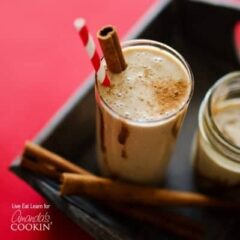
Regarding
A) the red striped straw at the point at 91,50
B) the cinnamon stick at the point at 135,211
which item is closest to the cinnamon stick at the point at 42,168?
the cinnamon stick at the point at 135,211

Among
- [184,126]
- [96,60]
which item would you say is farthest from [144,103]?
[184,126]

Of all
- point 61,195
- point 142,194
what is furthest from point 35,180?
point 142,194

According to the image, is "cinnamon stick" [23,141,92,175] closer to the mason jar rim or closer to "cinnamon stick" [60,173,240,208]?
"cinnamon stick" [60,173,240,208]

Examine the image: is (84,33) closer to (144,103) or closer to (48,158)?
(144,103)

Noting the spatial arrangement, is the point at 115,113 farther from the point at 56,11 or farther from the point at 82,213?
the point at 56,11

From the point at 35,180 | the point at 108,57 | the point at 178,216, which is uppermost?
the point at 108,57
